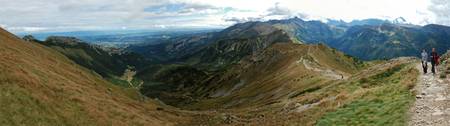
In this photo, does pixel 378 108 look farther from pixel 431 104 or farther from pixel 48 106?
pixel 48 106

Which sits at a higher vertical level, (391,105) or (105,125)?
(391,105)

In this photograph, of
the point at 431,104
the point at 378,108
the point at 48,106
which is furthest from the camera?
the point at 48,106

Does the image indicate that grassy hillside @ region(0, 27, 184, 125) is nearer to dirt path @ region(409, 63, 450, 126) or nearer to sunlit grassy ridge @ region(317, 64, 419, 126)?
sunlit grassy ridge @ region(317, 64, 419, 126)

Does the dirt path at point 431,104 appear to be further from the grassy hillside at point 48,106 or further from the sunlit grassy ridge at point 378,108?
the grassy hillside at point 48,106

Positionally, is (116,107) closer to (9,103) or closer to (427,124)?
Result: (9,103)

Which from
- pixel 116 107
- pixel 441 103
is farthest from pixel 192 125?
pixel 441 103

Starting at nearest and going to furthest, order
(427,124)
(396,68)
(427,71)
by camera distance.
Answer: (427,124) → (427,71) → (396,68)

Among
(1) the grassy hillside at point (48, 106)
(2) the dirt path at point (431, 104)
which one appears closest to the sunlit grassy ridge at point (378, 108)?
(2) the dirt path at point (431, 104)

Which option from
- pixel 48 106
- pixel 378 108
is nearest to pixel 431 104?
pixel 378 108

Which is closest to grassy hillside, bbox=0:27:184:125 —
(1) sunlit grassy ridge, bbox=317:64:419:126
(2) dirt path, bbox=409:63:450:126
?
(1) sunlit grassy ridge, bbox=317:64:419:126
